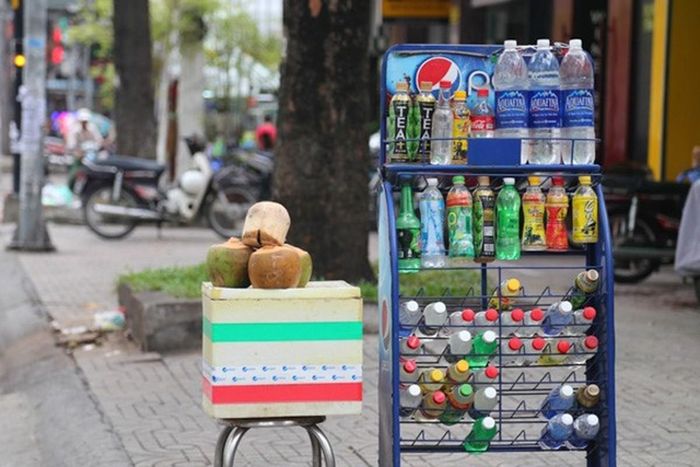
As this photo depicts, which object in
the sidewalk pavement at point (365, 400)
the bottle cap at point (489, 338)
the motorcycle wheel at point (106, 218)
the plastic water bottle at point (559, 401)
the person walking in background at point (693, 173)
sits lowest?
the sidewalk pavement at point (365, 400)

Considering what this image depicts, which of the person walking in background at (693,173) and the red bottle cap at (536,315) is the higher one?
the person walking in background at (693,173)

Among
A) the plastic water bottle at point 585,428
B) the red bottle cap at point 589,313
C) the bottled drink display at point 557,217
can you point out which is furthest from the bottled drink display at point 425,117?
the plastic water bottle at point 585,428

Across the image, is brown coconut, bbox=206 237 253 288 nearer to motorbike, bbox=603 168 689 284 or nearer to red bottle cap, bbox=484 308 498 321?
red bottle cap, bbox=484 308 498 321

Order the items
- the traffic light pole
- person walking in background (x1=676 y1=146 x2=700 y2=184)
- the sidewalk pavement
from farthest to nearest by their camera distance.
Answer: the traffic light pole, person walking in background (x1=676 y1=146 x2=700 y2=184), the sidewalk pavement

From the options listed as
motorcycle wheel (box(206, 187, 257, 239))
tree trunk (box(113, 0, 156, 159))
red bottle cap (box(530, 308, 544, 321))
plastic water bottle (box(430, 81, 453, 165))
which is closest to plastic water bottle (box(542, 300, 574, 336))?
red bottle cap (box(530, 308, 544, 321))

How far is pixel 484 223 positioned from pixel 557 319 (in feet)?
1.40

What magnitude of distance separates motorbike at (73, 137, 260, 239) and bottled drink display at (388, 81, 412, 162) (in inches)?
488

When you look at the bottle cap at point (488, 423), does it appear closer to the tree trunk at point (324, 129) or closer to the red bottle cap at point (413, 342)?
the red bottle cap at point (413, 342)

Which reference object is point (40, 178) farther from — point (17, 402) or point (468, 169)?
point (468, 169)

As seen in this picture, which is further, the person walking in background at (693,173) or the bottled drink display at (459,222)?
the person walking in background at (693,173)

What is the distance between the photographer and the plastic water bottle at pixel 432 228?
4598 mm

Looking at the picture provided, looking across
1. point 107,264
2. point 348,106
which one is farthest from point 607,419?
point 107,264

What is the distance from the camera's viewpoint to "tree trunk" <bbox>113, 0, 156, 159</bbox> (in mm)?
19109

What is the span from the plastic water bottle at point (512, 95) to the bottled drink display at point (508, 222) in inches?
5.0
